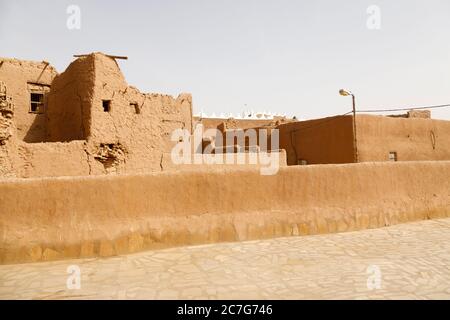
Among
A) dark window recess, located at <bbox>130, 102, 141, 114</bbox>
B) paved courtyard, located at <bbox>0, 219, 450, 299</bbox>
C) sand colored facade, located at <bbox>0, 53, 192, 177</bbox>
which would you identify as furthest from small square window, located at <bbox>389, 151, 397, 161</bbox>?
dark window recess, located at <bbox>130, 102, 141, 114</bbox>

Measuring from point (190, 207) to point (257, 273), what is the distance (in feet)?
5.72

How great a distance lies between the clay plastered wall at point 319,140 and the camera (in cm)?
1595

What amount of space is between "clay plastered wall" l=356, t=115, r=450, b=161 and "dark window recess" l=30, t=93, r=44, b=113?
14.0m

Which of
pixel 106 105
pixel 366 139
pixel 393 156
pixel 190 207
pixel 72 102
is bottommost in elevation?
pixel 190 207

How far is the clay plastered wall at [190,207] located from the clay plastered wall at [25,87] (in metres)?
10.5

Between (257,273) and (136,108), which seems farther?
(136,108)

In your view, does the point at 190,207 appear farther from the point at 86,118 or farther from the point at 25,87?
the point at 25,87

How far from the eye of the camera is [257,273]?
448 centimetres

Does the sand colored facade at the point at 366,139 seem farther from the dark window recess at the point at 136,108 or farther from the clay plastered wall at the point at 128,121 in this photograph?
the dark window recess at the point at 136,108

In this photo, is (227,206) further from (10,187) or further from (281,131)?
(281,131)

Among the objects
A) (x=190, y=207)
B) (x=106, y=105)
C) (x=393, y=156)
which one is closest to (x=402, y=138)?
(x=393, y=156)

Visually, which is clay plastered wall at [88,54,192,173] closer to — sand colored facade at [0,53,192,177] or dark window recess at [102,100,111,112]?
sand colored facade at [0,53,192,177]

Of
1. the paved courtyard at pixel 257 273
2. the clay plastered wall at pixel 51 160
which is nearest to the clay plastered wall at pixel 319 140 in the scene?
the paved courtyard at pixel 257 273
